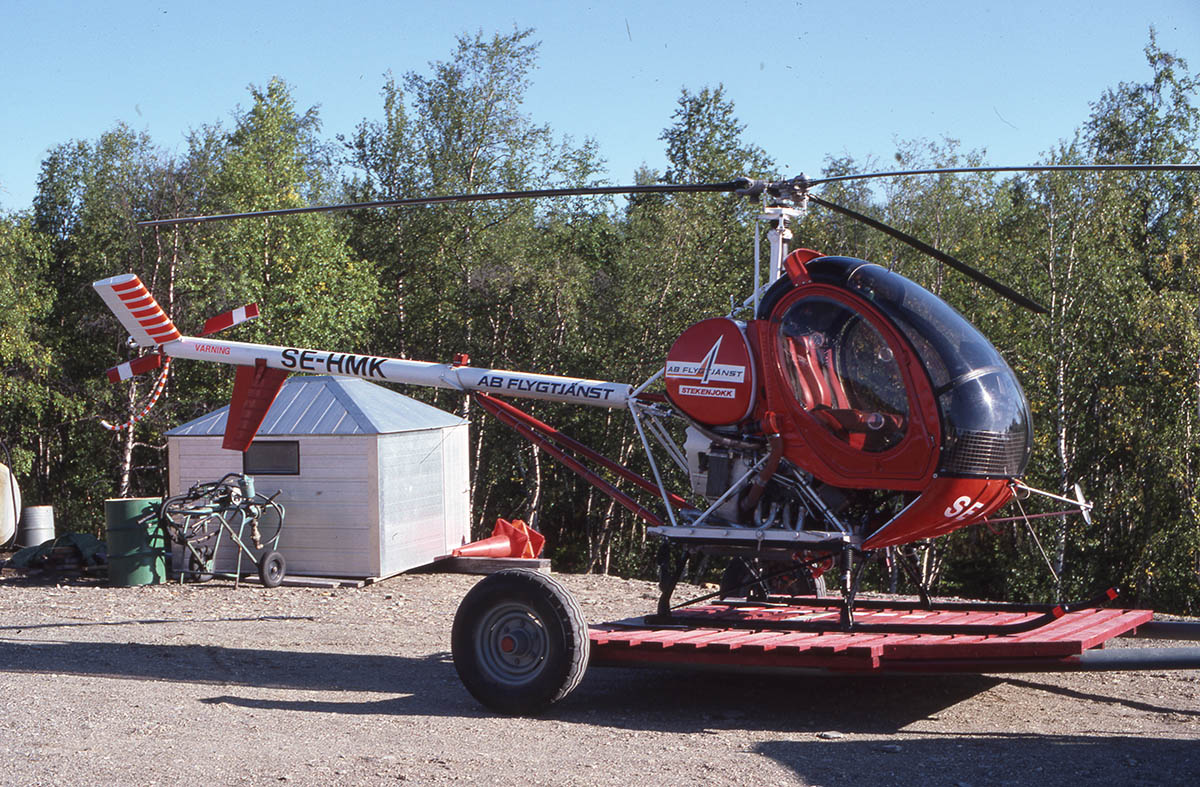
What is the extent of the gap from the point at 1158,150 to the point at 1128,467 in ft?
30.2

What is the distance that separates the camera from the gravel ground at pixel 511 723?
5477 millimetres

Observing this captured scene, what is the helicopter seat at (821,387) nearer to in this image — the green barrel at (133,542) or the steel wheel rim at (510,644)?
the steel wheel rim at (510,644)

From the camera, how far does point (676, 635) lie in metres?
6.87

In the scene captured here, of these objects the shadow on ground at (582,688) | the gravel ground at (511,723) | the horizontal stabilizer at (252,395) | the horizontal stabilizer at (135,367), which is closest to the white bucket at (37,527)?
the horizontal stabilizer at (135,367)

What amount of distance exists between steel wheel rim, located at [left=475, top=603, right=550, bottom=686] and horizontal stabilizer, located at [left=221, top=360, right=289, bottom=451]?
416cm

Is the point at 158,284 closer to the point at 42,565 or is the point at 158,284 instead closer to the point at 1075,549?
the point at 42,565

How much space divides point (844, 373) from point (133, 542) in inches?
365

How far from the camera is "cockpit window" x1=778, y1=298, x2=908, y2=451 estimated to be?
6.76 metres

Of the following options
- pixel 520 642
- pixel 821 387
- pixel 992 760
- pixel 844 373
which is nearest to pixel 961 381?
pixel 844 373

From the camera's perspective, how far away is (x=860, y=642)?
6.48 m

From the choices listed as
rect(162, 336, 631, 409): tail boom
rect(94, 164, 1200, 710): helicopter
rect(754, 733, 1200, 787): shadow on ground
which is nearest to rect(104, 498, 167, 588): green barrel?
rect(162, 336, 631, 409): tail boom

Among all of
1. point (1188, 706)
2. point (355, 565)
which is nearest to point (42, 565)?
point (355, 565)

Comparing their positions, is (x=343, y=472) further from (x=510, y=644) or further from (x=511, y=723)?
(x=511, y=723)

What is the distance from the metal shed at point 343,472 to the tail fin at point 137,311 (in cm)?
281
